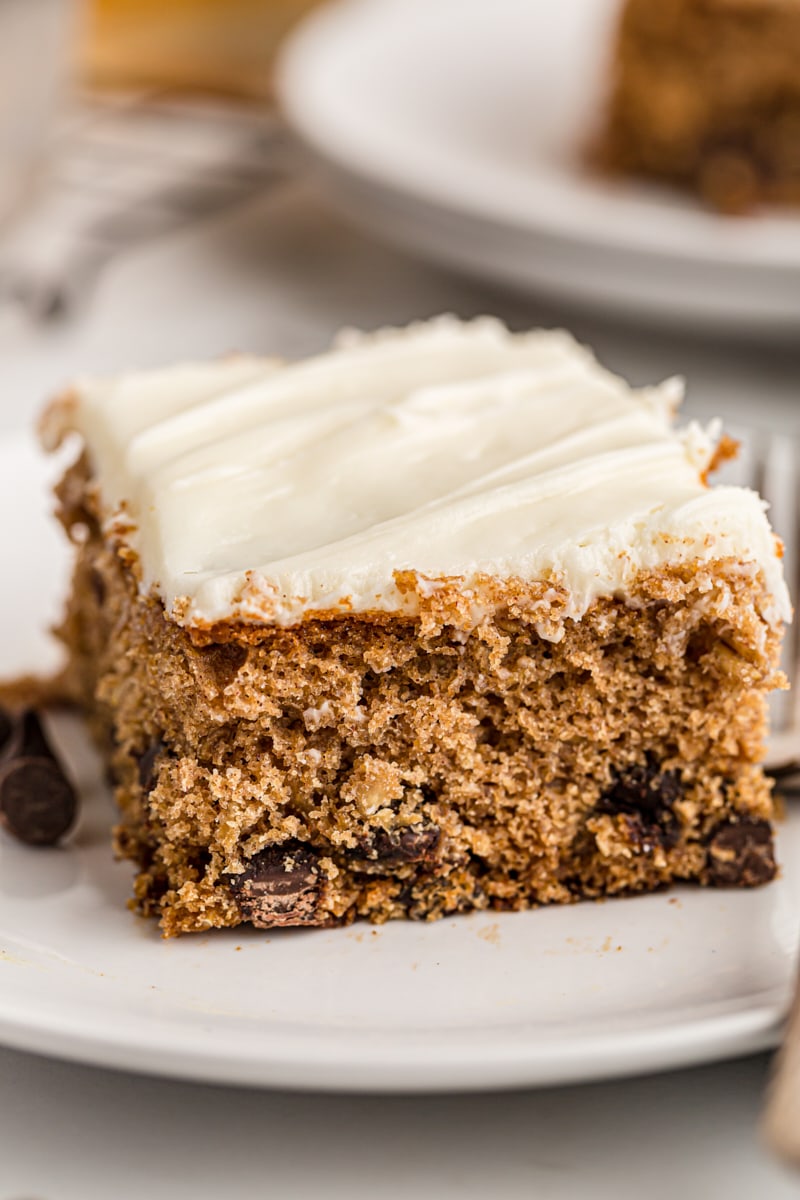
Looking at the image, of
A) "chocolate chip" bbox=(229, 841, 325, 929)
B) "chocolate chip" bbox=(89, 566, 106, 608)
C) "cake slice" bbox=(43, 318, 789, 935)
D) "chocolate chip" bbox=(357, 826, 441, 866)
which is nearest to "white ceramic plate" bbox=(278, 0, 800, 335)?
"cake slice" bbox=(43, 318, 789, 935)

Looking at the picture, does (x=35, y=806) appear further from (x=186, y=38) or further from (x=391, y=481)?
(x=186, y=38)

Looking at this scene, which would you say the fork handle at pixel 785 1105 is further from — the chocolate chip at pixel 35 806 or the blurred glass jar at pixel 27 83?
the blurred glass jar at pixel 27 83

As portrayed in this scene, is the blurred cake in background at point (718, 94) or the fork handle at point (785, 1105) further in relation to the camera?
the blurred cake in background at point (718, 94)

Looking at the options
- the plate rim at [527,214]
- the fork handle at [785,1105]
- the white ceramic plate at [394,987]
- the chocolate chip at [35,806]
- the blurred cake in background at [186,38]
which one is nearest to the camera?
the fork handle at [785,1105]

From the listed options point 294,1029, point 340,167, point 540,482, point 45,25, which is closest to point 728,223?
point 340,167

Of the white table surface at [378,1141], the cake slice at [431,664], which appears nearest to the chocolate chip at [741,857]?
the cake slice at [431,664]

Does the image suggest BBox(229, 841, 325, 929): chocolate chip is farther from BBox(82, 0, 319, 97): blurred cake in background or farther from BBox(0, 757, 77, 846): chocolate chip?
BBox(82, 0, 319, 97): blurred cake in background
